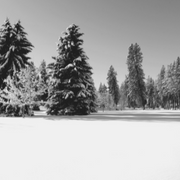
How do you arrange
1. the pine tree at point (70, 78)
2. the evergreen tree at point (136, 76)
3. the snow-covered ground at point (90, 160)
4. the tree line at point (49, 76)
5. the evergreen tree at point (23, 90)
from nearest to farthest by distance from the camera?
the snow-covered ground at point (90, 160) → the evergreen tree at point (23, 90) → the tree line at point (49, 76) → the pine tree at point (70, 78) → the evergreen tree at point (136, 76)

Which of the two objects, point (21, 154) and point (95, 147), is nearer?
point (21, 154)

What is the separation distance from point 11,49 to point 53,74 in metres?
6.14

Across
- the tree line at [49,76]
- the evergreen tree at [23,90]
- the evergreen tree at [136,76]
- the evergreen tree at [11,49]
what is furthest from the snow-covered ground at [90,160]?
the evergreen tree at [136,76]

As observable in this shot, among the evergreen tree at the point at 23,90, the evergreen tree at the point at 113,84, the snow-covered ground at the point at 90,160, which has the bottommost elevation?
the snow-covered ground at the point at 90,160

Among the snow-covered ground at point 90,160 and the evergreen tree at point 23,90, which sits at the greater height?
the evergreen tree at point 23,90

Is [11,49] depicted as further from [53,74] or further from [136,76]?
[136,76]

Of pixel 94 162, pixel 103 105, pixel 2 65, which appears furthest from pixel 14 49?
pixel 103 105

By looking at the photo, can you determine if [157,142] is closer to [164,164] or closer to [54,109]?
[164,164]

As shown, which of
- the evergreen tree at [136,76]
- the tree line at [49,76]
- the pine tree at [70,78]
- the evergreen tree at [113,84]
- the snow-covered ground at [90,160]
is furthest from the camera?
the evergreen tree at [113,84]

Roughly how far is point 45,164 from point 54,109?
58.0 ft

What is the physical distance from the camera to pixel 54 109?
21.4m

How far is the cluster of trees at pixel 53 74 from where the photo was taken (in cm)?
2012

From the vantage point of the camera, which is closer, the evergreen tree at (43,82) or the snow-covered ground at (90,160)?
the snow-covered ground at (90,160)

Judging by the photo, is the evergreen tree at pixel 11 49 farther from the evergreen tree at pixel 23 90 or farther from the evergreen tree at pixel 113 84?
the evergreen tree at pixel 113 84
